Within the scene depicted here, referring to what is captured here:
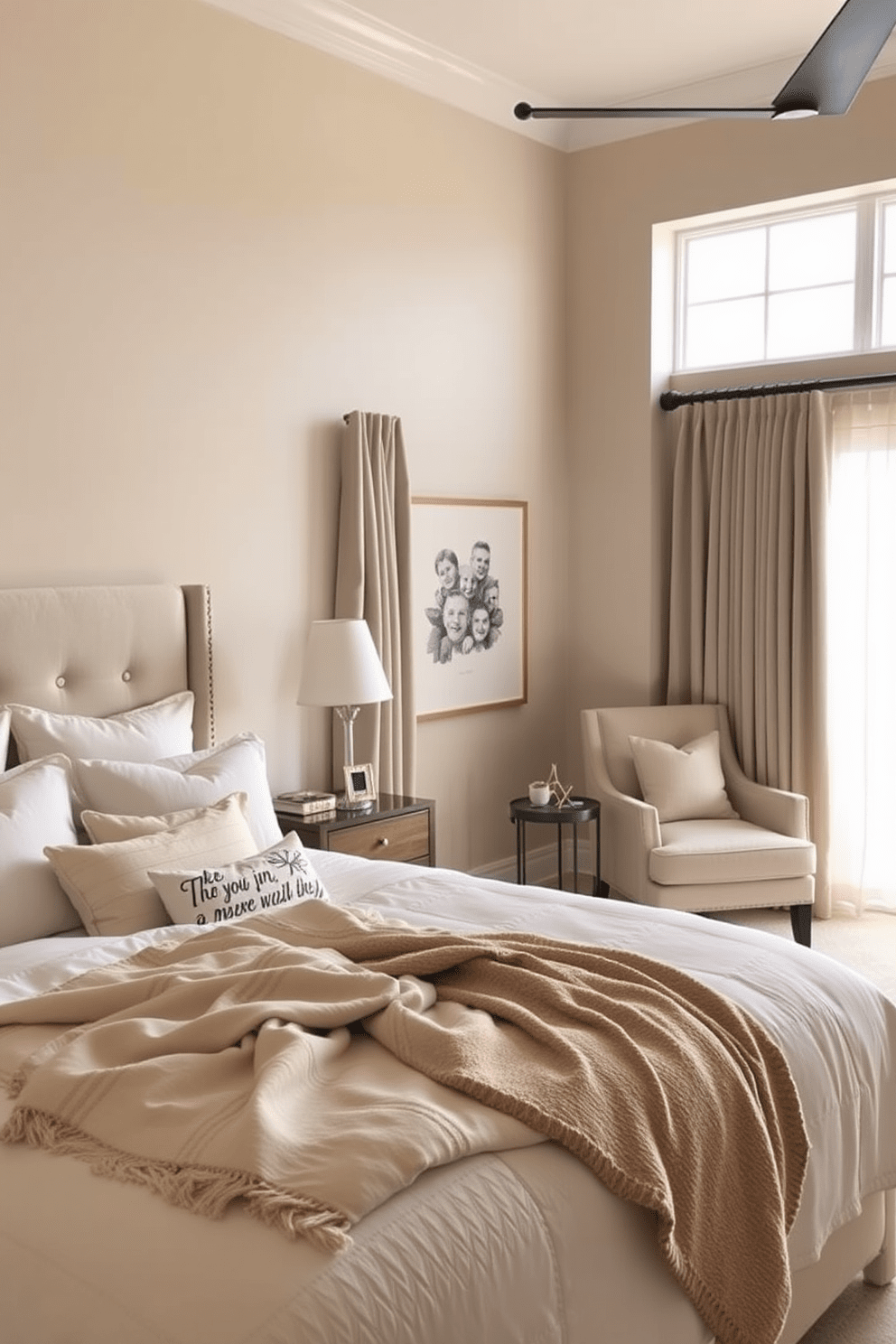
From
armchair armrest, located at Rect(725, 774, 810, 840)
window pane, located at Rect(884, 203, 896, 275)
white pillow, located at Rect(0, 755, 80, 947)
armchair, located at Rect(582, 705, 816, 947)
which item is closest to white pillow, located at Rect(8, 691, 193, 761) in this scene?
white pillow, located at Rect(0, 755, 80, 947)

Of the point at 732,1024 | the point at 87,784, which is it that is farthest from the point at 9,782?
the point at 732,1024

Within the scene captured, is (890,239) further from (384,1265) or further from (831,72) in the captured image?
(384,1265)

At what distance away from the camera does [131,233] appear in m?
3.88

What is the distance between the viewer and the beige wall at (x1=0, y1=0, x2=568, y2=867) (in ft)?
12.0

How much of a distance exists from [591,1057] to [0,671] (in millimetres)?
2057

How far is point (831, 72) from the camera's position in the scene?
2.24 meters

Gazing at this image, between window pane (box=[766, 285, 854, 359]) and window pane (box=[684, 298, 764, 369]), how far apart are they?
0.22 ft

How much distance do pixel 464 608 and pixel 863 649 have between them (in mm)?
1613

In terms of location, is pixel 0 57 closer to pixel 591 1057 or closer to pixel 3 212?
pixel 3 212

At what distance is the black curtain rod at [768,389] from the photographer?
199 inches

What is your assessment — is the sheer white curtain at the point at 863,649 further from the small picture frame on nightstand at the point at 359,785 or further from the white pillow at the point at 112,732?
the white pillow at the point at 112,732

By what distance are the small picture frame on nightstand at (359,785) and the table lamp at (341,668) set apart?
0.03 metres

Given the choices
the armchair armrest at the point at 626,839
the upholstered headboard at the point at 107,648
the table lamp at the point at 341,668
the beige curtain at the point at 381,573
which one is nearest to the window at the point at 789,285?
the beige curtain at the point at 381,573

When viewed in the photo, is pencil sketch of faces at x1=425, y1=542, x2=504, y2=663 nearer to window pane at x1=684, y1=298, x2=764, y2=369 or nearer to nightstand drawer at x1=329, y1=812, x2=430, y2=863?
nightstand drawer at x1=329, y1=812, x2=430, y2=863
